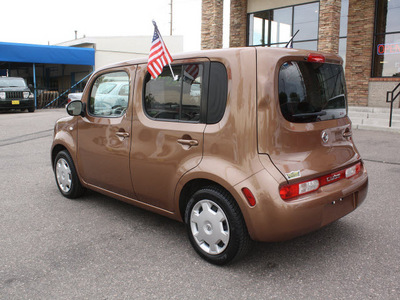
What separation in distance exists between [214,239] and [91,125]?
2135 millimetres

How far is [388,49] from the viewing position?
15.0m

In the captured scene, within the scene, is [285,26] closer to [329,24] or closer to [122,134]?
[329,24]

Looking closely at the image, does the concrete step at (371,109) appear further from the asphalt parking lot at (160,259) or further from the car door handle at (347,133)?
the car door handle at (347,133)

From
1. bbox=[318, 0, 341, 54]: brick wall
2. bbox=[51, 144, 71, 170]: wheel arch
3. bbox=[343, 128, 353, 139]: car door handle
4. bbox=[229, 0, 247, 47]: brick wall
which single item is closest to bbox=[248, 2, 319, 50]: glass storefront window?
bbox=[229, 0, 247, 47]: brick wall

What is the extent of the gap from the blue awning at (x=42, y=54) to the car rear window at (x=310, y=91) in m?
23.9

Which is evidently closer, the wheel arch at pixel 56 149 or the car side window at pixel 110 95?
the car side window at pixel 110 95

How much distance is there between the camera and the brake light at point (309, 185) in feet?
9.51

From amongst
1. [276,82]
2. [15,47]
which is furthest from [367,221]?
[15,47]

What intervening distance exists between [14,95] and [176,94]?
18955 mm

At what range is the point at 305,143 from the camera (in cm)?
311

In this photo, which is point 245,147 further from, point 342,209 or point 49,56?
point 49,56

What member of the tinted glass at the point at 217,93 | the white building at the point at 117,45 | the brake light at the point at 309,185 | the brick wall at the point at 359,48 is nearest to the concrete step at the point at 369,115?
the brick wall at the point at 359,48

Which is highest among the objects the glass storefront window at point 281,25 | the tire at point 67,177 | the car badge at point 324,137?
the glass storefront window at point 281,25

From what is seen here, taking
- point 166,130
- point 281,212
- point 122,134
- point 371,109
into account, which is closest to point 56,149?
point 122,134
